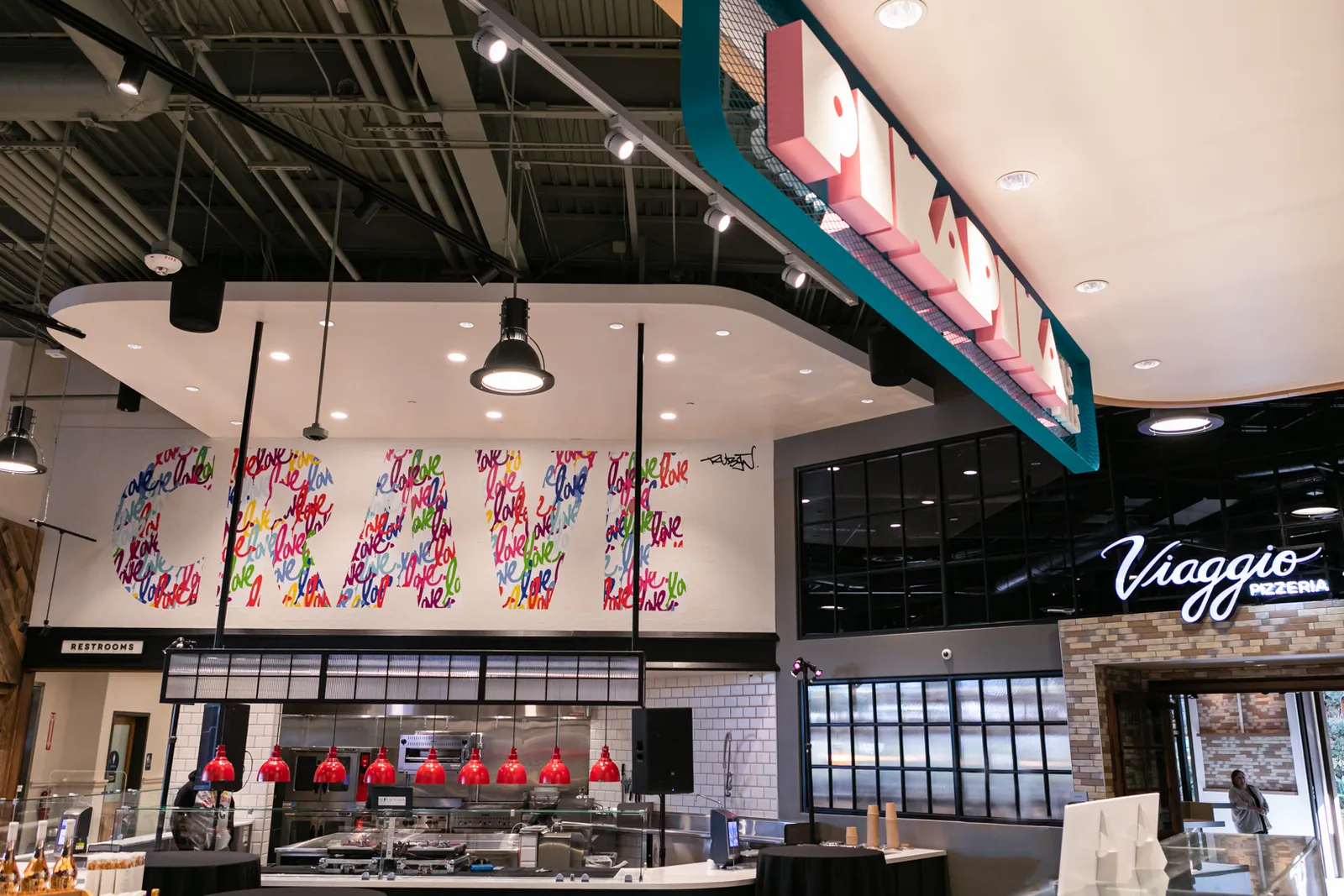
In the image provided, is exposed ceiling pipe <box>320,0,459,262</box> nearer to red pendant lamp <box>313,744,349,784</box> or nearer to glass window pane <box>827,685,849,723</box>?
red pendant lamp <box>313,744,349,784</box>

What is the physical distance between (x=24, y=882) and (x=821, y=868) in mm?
4619

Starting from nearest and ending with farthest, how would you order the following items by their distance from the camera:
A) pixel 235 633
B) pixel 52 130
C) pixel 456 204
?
1. pixel 52 130
2. pixel 456 204
3. pixel 235 633

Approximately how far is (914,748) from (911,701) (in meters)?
0.45

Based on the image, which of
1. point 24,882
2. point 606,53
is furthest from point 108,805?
point 606,53

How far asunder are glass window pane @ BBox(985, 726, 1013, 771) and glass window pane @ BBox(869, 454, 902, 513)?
7.98 feet

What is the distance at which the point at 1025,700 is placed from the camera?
9.21 metres

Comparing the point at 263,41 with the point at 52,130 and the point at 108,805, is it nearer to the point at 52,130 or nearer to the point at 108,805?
the point at 52,130

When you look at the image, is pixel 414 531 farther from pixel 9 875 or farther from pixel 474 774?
pixel 9 875

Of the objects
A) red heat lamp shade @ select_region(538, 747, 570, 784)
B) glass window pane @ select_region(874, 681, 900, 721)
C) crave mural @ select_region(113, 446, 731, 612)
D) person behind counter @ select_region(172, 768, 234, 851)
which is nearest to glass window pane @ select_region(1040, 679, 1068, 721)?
glass window pane @ select_region(874, 681, 900, 721)

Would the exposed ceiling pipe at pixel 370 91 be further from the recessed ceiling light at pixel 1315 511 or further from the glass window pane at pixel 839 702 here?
the recessed ceiling light at pixel 1315 511

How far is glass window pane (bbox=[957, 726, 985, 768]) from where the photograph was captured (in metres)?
9.37

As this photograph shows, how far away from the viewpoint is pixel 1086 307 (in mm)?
4113

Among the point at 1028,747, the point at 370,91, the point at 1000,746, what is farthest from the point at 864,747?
the point at 370,91
